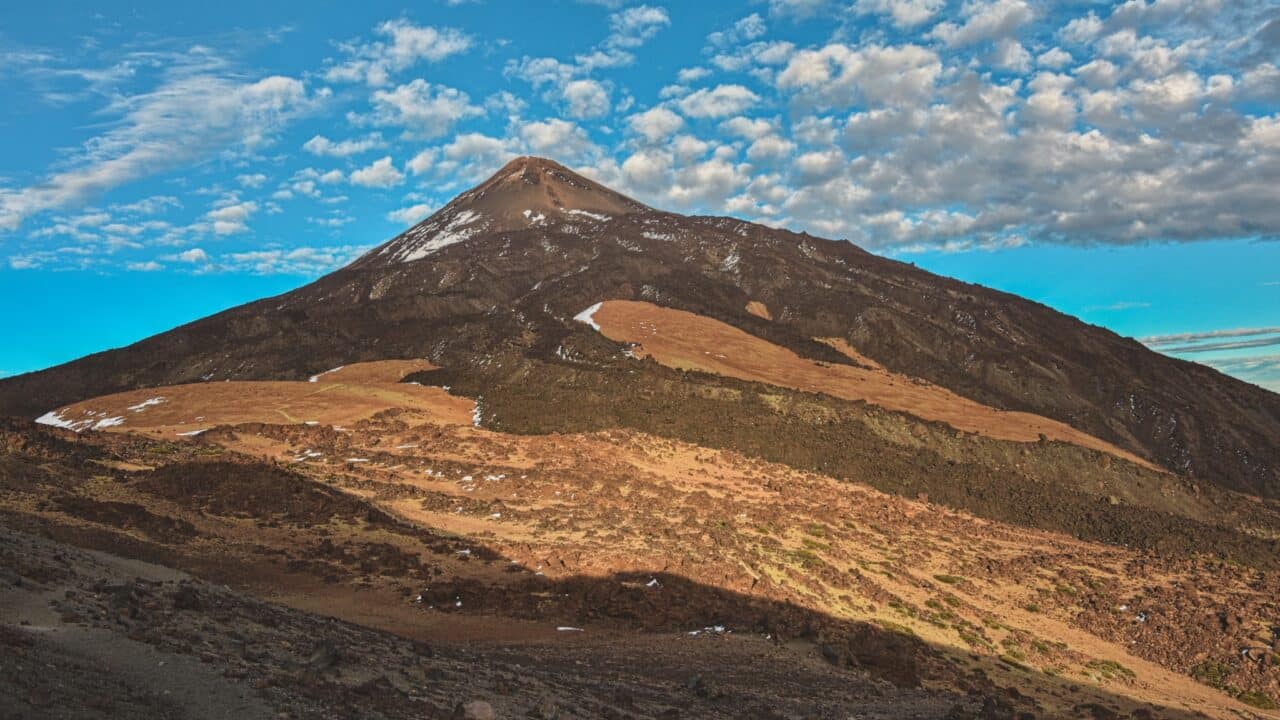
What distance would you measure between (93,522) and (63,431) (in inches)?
690

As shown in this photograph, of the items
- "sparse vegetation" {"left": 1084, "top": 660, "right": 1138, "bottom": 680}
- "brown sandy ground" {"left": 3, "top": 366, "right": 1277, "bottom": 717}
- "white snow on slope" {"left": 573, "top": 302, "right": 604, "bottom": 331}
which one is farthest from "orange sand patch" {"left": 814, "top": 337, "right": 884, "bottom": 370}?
"sparse vegetation" {"left": 1084, "top": 660, "right": 1138, "bottom": 680}

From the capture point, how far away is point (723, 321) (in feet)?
282

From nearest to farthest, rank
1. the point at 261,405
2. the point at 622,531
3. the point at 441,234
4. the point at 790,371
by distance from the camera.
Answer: the point at 622,531 < the point at 261,405 < the point at 790,371 < the point at 441,234

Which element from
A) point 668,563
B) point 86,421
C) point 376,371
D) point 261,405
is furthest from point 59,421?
point 668,563

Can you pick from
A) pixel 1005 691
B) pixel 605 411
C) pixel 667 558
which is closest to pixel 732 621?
pixel 667 558

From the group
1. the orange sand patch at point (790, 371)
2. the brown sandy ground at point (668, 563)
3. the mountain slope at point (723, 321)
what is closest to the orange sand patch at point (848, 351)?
the mountain slope at point (723, 321)

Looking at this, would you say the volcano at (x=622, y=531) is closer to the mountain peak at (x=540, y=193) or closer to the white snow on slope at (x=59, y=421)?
the white snow on slope at (x=59, y=421)

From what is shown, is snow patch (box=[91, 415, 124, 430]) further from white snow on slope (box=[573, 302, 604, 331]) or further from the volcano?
white snow on slope (box=[573, 302, 604, 331])

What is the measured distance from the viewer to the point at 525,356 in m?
67.9

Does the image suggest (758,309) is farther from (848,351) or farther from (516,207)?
(516,207)

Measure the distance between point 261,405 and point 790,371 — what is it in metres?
45.7

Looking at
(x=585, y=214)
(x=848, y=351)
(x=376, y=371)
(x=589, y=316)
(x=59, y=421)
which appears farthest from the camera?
(x=585, y=214)

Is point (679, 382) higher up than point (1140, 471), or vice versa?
point (679, 382)

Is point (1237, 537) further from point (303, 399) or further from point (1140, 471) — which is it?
point (303, 399)
